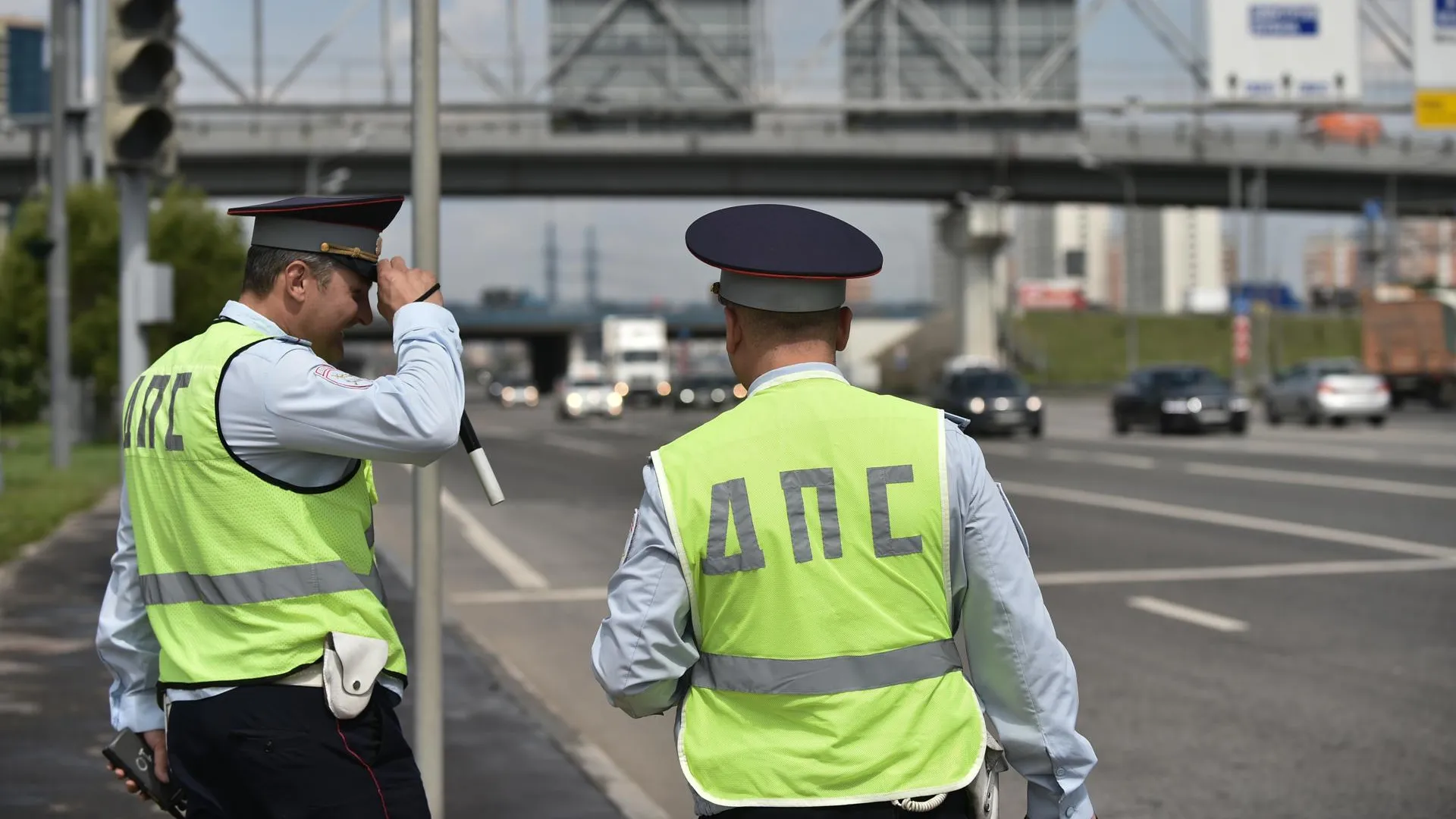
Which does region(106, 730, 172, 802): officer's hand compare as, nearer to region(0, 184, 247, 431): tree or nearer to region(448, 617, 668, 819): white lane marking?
region(448, 617, 668, 819): white lane marking

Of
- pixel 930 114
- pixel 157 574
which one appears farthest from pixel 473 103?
pixel 157 574

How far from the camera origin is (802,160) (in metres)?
56.6

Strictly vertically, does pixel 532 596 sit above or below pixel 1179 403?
below

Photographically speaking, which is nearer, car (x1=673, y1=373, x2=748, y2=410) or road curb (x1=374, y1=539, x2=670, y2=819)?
road curb (x1=374, y1=539, x2=670, y2=819)

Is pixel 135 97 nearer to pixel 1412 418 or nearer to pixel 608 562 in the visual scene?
pixel 608 562

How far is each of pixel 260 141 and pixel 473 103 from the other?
1216 cm

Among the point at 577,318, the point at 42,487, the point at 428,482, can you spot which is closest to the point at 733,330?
the point at 428,482

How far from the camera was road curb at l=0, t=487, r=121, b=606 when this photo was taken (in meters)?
13.3

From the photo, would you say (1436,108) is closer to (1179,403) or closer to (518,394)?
(1179,403)

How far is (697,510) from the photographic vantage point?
2697 mm

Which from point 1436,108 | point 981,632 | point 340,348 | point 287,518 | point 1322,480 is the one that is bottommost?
point 1322,480

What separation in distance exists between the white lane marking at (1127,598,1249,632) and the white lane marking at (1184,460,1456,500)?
9.02m

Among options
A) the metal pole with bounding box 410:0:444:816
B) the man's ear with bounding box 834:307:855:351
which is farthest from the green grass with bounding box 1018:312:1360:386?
the man's ear with bounding box 834:307:855:351

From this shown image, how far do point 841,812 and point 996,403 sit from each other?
115 ft
